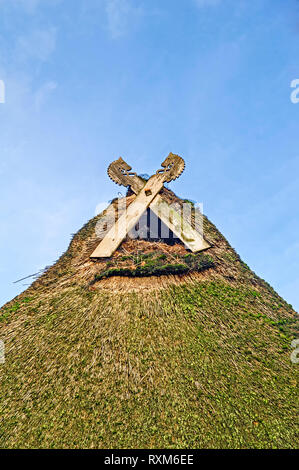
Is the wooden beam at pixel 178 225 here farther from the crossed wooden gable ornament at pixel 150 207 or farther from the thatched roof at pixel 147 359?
the thatched roof at pixel 147 359

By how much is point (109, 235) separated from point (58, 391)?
2643mm

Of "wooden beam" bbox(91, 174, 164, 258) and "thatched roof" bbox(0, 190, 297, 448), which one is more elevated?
"wooden beam" bbox(91, 174, 164, 258)

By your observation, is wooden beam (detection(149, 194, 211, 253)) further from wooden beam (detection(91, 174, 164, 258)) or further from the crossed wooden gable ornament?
wooden beam (detection(91, 174, 164, 258))

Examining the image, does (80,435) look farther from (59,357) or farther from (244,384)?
(244,384)

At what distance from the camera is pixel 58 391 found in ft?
9.58

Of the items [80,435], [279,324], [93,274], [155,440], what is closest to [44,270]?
[93,274]

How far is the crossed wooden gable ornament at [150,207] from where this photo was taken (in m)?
4.79

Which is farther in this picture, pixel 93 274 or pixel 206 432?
pixel 93 274

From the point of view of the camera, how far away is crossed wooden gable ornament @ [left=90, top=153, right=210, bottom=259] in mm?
4785

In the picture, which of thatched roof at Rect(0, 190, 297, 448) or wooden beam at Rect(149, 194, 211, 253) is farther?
wooden beam at Rect(149, 194, 211, 253)

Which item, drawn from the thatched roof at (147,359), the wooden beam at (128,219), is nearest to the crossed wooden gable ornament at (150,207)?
the wooden beam at (128,219)

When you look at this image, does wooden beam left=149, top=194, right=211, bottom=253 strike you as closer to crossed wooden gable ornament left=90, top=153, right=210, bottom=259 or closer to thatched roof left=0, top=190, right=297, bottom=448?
crossed wooden gable ornament left=90, top=153, right=210, bottom=259

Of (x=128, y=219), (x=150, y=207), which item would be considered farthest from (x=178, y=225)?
(x=128, y=219)

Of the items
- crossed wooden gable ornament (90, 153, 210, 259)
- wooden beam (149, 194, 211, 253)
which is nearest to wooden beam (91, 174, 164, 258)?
crossed wooden gable ornament (90, 153, 210, 259)
